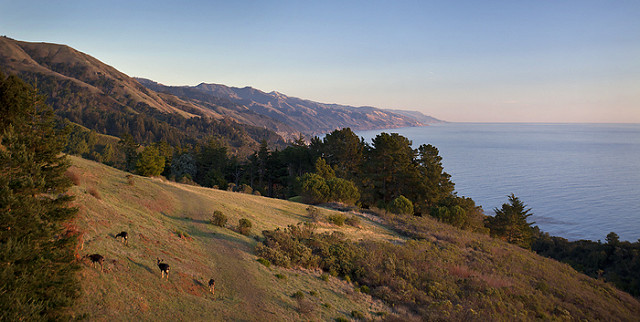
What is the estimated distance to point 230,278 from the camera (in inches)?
523

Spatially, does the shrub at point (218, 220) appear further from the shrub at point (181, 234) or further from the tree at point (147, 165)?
the tree at point (147, 165)

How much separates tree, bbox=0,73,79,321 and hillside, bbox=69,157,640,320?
1.03 metres

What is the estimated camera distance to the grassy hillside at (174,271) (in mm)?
9750

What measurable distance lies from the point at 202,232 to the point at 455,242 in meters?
23.2

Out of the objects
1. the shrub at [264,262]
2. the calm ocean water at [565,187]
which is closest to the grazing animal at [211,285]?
the shrub at [264,262]

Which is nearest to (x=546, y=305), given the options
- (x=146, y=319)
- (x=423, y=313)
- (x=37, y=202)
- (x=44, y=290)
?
(x=423, y=313)

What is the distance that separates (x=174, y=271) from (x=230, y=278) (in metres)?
2.29

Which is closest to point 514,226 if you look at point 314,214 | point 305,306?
point 314,214

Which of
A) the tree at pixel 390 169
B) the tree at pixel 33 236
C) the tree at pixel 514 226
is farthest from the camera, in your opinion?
the tree at pixel 390 169

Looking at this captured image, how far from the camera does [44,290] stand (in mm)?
7637

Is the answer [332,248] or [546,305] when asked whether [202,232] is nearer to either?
[332,248]

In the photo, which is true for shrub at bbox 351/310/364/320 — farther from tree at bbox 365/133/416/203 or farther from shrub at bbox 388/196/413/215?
tree at bbox 365/133/416/203

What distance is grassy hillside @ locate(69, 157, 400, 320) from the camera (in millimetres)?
9750

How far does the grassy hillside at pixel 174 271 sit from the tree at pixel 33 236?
1.01 metres
